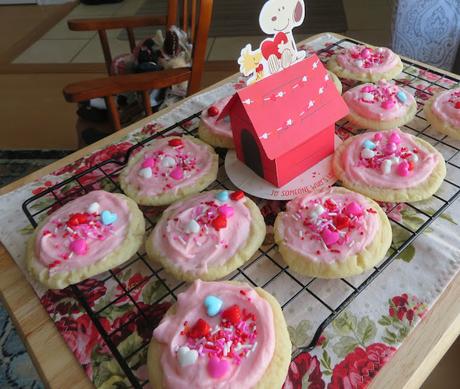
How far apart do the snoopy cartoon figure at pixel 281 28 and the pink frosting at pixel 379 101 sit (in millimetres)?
295

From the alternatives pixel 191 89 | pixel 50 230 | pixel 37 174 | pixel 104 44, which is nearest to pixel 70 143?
pixel 104 44

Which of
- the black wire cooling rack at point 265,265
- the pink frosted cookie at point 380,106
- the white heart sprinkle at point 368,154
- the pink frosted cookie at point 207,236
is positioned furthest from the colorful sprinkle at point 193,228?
the pink frosted cookie at point 380,106

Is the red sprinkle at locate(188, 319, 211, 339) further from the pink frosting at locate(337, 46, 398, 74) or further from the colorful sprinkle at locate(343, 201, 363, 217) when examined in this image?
the pink frosting at locate(337, 46, 398, 74)

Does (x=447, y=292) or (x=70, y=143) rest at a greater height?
(x=447, y=292)

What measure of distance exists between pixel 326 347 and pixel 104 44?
1628 millimetres

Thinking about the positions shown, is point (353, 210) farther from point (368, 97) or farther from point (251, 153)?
point (368, 97)

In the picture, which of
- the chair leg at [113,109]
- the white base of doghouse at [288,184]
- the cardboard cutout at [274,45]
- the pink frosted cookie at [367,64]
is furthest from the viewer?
the chair leg at [113,109]

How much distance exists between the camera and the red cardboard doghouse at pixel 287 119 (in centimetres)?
95

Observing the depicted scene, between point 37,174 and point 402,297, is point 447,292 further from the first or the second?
point 37,174

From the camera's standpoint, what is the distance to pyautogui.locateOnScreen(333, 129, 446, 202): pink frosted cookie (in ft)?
3.20

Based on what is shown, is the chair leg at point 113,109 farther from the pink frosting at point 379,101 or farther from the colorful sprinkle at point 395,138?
the colorful sprinkle at point 395,138

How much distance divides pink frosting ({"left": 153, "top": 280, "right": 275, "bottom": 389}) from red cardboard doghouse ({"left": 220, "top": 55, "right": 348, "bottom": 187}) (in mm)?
331

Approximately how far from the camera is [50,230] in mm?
946

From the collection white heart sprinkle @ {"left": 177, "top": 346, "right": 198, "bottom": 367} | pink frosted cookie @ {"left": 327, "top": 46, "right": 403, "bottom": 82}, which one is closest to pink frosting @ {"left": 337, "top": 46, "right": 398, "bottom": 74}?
pink frosted cookie @ {"left": 327, "top": 46, "right": 403, "bottom": 82}
